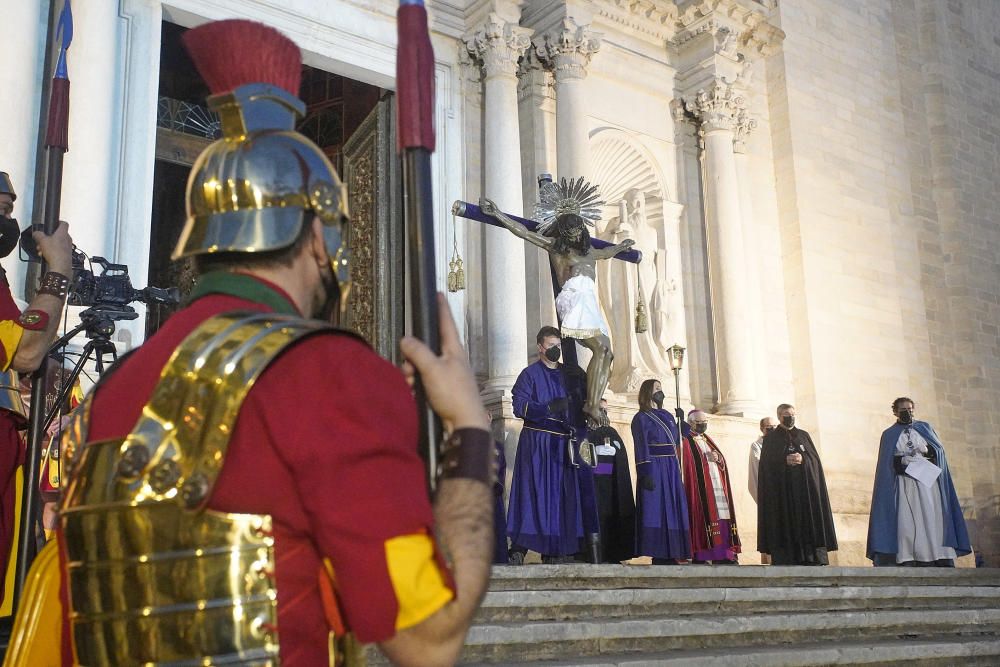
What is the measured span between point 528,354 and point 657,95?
4.20m

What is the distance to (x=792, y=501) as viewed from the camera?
9.91 m

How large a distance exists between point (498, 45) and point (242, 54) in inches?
393

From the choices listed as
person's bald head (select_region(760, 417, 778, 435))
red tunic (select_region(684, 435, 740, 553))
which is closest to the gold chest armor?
red tunic (select_region(684, 435, 740, 553))

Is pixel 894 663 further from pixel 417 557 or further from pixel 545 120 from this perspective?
pixel 545 120

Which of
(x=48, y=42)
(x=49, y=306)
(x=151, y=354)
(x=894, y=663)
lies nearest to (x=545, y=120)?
(x=48, y=42)

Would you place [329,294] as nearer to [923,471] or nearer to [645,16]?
[923,471]

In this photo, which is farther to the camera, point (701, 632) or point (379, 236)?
point (379, 236)

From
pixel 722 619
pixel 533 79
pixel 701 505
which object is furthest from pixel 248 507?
pixel 533 79

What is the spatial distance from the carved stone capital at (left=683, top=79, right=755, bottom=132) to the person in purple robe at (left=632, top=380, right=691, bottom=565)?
17.1ft

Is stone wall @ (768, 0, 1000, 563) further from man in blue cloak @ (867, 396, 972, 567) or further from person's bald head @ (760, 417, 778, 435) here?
man in blue cloak @ (867, 396, 972, 567)

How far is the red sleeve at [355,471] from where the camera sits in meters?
1.20

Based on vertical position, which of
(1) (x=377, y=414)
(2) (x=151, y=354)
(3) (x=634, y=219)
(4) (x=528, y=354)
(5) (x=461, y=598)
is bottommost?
(5) (x=461, y=598)

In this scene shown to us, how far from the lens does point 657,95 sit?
504 inches

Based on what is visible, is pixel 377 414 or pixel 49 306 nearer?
pixel 377 414
